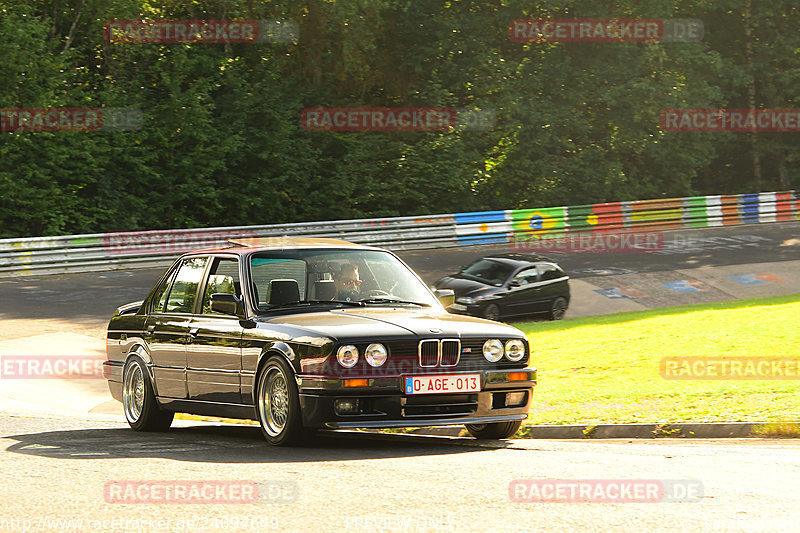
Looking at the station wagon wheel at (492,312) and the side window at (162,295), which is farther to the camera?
the station wagon wheel at (492,312)

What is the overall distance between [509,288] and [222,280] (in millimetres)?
15569

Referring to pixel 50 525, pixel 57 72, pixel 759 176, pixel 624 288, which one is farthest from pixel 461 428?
pixel 759 176

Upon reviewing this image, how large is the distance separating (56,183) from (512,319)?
16.9m

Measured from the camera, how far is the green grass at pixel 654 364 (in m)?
10.4

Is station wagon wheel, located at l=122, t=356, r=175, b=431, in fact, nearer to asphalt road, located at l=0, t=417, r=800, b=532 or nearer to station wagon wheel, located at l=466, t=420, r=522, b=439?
asphalt road, located at l=0, t=417, r=800, b=532

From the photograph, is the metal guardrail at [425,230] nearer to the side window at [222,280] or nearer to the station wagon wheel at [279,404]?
the side window at [222,280]

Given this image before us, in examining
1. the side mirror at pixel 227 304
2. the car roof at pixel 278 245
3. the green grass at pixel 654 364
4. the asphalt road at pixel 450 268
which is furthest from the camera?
the asphalt road at pixel 450 268

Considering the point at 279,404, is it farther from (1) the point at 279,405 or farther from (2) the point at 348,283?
(2) the point at 348,283

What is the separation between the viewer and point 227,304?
8.93 m

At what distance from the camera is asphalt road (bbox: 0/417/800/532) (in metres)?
5.65

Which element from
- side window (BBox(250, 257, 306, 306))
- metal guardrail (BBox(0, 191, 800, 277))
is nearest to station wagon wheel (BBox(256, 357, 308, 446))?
side window (BBox(250, 257, 306, 306))

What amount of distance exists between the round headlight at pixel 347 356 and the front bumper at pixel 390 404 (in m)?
0.13

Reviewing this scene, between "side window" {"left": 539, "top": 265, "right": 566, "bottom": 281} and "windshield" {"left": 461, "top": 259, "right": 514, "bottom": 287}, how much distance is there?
2.89 ft

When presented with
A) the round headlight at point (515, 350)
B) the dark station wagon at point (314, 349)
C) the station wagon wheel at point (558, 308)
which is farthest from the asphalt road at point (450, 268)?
the round headlight at point (515, 350)
